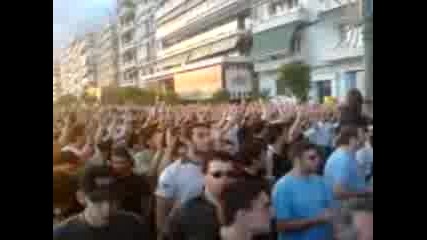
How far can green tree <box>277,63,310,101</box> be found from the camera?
3771 mm

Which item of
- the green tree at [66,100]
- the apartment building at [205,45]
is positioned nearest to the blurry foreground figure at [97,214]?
the green tree at [66,100]

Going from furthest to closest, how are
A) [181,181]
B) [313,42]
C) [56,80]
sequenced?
[313,42]
[181,181]
[56,80]

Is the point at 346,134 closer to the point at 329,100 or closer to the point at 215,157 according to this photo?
the point at 329,100

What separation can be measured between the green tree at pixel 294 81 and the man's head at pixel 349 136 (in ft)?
0.82

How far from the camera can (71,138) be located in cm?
362

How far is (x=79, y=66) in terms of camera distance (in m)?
3.63

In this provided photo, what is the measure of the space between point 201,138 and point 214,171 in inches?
6.6

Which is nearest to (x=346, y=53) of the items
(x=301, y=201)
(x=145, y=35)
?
(x=301, y=201)

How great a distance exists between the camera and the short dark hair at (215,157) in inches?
147

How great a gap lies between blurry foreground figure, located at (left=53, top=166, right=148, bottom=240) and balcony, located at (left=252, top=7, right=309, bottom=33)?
988 mm

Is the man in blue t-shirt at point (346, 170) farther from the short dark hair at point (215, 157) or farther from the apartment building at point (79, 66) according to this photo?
the apartment building at point (79, 66)
